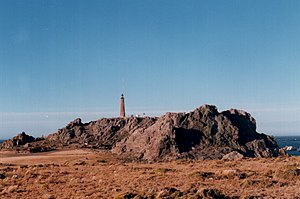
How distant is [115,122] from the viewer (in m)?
94.9

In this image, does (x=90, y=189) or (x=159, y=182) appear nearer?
(x=90, y=189)

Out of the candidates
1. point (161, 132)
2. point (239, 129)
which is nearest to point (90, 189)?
point (161, 132)

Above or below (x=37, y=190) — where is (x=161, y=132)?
above

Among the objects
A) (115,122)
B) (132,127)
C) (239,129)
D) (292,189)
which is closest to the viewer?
(292,189)

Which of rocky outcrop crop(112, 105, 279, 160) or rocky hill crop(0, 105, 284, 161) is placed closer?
rocky hill crop(0, 105, 284, 161)

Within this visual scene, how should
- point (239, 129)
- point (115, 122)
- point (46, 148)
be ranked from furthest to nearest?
point (115, 122) → point (46, 148) → point (239, 129)

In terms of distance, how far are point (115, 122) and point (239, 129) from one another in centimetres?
3951

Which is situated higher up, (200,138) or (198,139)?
(200,138)

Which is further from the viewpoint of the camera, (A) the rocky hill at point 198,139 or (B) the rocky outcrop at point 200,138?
(B) the rocky outcrop at point 200,138

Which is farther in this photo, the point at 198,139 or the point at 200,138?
the point at 200,138

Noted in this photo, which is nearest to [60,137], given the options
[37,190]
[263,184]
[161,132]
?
[161,132]

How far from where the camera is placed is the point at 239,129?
7012cm

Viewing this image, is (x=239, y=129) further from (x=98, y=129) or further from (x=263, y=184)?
(x=263, y=184)

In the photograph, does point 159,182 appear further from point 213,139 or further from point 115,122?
point 115,122
